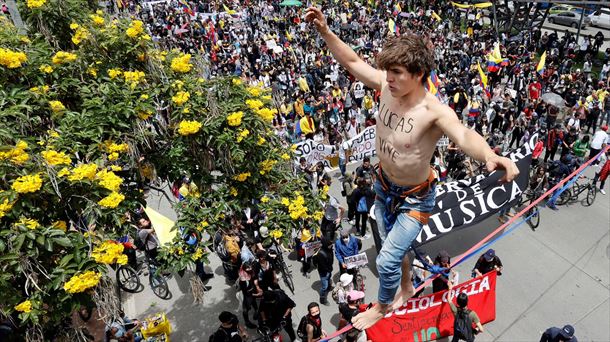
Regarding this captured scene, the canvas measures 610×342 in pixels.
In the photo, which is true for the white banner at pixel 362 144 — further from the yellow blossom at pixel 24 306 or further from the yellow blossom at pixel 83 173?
the yellow blossom at pixel 24 306

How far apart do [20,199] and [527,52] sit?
24566mm

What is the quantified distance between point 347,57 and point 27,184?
279cm

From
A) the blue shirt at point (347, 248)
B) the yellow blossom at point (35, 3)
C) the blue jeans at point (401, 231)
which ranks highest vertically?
the yellow blossom at point (35, 3)

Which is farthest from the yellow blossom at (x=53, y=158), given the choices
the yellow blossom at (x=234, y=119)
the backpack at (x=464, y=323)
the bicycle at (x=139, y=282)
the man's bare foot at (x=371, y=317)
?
the backpack at (x=464, y=323)

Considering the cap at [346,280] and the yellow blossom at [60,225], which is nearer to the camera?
the yellow blossom at [60,225]

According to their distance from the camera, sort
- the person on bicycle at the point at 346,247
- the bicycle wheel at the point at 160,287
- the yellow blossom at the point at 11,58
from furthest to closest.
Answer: the bicycle wheel at the point at 160,287, the person on bicycle at the point at 346,247, the yellow blossom at the point at 11,58

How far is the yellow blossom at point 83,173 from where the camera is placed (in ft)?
11.5

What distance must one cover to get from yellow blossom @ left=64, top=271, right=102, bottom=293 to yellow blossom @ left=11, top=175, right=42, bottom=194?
2.59 feet

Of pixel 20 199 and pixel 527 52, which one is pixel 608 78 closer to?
pixel 527 52

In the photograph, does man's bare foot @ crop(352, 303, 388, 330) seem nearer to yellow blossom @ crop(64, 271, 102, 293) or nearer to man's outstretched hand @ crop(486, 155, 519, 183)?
man's outstretched hand @ crop(486, 155, 519, 183)

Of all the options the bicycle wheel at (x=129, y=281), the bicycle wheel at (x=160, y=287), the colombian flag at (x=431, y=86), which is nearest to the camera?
the colombian flag at (x=431, y=86)

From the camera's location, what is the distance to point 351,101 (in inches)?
633

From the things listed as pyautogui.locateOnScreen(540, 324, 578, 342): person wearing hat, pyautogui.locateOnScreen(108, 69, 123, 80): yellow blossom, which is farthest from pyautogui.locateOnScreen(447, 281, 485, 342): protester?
pyautogui.locateOnScreen(108, 69, 123, 80): yellow blossom

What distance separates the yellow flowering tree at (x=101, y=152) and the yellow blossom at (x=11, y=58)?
0.01 m
